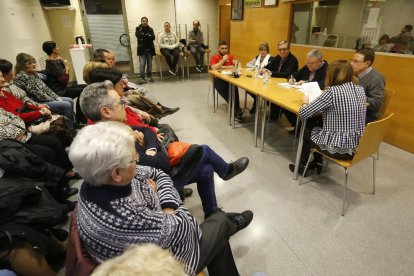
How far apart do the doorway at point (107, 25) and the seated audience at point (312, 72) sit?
17.7ft

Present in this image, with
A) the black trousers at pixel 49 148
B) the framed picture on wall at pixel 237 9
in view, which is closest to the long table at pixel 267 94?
the black trousers at pixel 49 148

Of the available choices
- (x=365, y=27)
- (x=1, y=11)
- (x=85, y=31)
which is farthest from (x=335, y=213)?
(x=85, y=31)

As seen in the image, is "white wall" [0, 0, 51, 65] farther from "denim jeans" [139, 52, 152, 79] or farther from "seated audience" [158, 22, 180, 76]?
"seated audience" [158, 22, 180, 76]

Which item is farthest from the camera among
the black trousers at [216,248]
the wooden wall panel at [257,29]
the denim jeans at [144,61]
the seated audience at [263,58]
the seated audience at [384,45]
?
the denim jeans at [144,61]

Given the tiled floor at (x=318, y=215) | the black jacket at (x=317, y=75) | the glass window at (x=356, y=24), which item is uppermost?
the glass window at (x=356, y=24)

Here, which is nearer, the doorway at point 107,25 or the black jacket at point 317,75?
the black jacket at point 317,75

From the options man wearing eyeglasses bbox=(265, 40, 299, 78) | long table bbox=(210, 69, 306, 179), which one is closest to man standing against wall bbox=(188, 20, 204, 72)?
long table bbox=(210, 69, 306, 179)

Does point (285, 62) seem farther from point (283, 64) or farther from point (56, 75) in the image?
point (56, 75)

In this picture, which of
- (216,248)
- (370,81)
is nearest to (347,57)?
(370,81)

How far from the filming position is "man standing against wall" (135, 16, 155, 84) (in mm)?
6391

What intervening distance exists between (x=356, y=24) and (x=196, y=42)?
15.0 ft

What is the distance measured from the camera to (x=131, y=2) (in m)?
6.69

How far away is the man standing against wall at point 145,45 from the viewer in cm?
639

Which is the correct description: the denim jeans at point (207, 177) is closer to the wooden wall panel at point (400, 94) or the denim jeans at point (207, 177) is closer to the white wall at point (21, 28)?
the wooden wall panel at point (400, 94)
